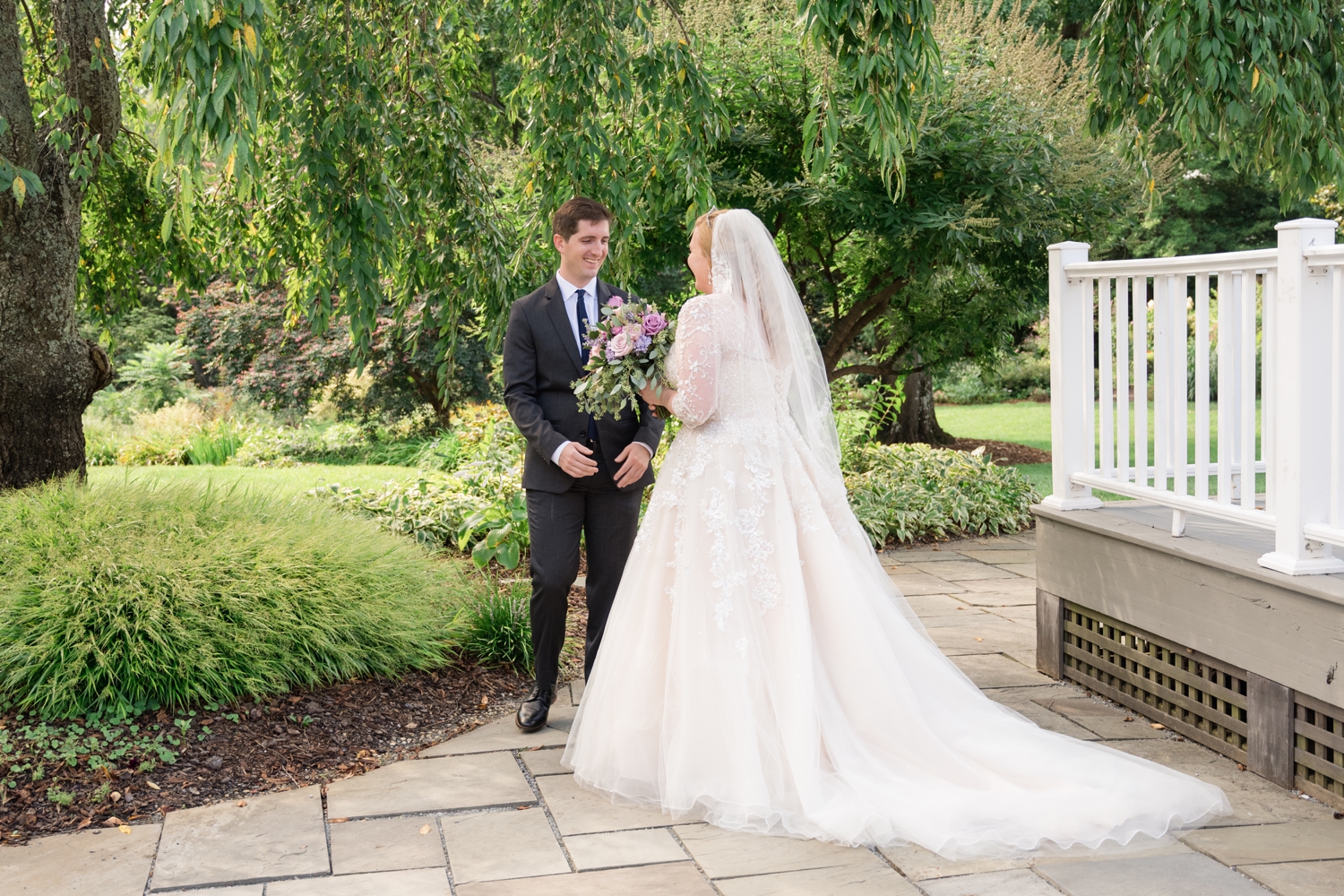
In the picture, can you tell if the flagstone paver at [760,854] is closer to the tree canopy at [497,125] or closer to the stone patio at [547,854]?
the stone patio at [547,854]

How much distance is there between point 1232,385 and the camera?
12.2 ft

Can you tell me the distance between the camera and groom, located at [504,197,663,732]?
3984 mm

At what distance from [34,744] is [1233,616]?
384 centimetres

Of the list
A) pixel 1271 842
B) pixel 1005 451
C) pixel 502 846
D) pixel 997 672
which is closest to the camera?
pixel 1271 842

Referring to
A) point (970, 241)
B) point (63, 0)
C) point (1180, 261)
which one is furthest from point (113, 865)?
point (970, 241)

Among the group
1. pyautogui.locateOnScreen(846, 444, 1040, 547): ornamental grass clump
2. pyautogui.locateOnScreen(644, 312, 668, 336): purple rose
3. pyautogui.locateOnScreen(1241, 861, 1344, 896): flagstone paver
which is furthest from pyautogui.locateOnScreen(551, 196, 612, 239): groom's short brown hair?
pyautogui.locateOnScreen(846, 444, 1040, 547): ornamental grass clump

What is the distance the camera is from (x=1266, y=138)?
19.7ft

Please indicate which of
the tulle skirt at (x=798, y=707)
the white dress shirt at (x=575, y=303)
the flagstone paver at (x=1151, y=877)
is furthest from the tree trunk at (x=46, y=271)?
the flagstone paver at (x=1151, y=877)

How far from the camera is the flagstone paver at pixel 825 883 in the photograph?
9.09 feet

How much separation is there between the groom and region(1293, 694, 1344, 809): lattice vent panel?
7.18ft

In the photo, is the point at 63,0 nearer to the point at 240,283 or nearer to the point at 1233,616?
the point at 240,283

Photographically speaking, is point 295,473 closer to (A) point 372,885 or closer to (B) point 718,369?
(B) point 718,369

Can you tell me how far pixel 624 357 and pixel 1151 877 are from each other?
6.98ft

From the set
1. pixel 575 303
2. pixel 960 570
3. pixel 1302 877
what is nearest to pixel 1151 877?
pixel 1302 877
